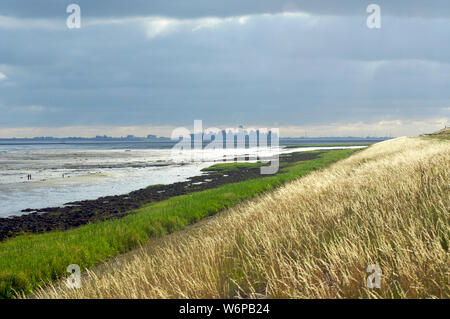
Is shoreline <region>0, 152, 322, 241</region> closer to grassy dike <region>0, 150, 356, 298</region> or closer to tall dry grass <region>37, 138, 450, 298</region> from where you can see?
grassy dike <region>0, 150, 356, 298</region>

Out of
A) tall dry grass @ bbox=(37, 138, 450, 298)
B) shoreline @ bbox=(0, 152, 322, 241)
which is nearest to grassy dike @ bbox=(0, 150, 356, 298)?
shoreline @ bbox=(0, 152, 322, 241)

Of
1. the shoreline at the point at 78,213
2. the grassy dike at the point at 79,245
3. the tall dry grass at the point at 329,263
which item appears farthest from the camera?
the shoreline at the point at 78,213

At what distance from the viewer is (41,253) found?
13094mm

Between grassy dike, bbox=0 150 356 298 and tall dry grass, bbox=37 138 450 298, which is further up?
tall dry grass, bbox=37 138 450 298

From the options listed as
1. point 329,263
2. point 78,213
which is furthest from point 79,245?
point 78,213

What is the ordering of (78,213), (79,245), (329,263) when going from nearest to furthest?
(329,263), (79,245), (78,213)

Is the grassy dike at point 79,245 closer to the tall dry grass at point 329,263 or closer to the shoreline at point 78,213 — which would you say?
the shoreline at point 78,213

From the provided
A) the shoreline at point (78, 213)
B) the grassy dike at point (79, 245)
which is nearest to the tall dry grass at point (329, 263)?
the grassy dike at point (79, 245)

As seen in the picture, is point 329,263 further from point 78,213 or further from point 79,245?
point 78,213

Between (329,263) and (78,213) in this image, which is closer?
(329,263)
